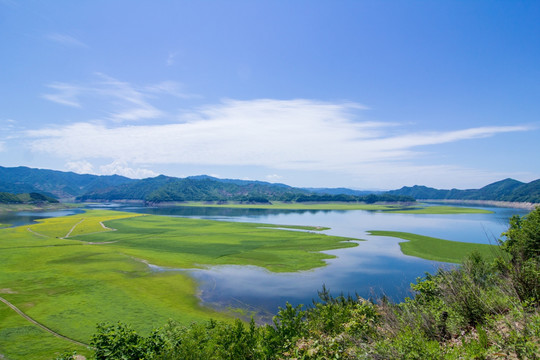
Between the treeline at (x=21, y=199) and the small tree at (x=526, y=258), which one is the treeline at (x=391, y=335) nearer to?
the small tree at (x=526, y=258)

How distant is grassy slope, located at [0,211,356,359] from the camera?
1875 centimetres

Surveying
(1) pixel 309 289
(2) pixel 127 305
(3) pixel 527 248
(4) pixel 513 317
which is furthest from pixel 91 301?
(3) pixel 527 248

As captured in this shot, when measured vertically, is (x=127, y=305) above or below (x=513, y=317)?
below

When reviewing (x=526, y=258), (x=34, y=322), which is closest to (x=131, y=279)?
(x=34, y=322)

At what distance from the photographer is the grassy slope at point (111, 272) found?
18.8 metres

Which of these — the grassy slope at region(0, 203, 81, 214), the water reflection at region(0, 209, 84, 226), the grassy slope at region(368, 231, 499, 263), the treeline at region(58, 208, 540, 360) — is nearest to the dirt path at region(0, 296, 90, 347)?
the treeline at region(58, 208, 540, 360)

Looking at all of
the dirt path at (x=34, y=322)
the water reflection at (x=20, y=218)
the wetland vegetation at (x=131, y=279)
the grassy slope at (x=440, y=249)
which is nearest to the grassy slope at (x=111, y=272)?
the wetland vegetation at (x=131, y=279)

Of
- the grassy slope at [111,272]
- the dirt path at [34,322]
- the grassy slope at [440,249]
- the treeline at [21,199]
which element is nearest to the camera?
the dirt path at [34,322]

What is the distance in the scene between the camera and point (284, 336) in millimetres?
10453

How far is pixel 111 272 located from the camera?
31.1 metres

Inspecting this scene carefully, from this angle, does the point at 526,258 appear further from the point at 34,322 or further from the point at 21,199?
the point at 21,199

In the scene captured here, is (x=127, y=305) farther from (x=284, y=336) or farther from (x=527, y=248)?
(x=527, y=248)

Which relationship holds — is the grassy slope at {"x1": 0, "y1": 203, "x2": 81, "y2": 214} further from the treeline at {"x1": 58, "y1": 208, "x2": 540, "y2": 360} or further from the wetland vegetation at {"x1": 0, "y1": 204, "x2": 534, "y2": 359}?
the treeline at {"x1": 58, "y1": 208, "x2": 540, "y2": 360}

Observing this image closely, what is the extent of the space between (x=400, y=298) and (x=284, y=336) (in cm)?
1627
